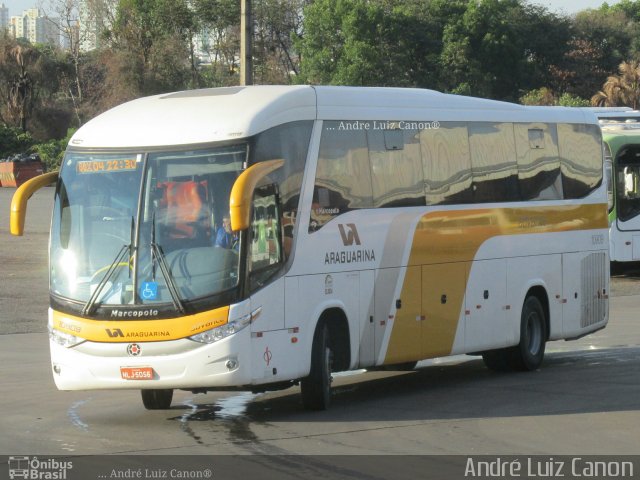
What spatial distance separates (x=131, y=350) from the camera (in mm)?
12164

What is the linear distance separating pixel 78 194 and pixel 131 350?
64.3 inches

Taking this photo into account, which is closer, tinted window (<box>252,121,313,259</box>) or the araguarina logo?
tinted window (<box>252,121,313,259</box>)

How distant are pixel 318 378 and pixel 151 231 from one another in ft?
7.36

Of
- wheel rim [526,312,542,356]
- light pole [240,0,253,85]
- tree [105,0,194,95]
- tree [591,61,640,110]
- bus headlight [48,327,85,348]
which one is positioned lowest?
wheel rim [526,312,542,356]

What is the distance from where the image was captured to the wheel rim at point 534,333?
17172 millimetres

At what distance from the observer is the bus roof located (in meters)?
12.6

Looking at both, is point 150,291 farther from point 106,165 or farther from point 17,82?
point 17,82

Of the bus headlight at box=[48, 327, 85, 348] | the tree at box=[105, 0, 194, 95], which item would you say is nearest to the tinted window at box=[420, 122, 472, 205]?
the bus headlight at box=[48, 327, 85, 348]

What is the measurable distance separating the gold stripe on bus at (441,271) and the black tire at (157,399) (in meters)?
2.37

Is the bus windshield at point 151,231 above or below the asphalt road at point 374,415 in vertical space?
above

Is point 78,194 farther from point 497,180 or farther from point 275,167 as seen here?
point 497,180

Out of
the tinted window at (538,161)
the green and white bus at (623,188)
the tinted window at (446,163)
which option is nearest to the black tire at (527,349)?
the tinted window at (538,161)
